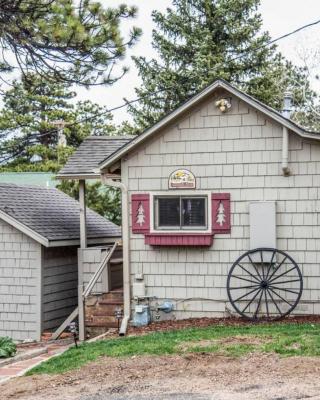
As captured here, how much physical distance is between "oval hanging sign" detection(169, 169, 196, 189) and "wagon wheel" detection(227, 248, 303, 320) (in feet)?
5.25

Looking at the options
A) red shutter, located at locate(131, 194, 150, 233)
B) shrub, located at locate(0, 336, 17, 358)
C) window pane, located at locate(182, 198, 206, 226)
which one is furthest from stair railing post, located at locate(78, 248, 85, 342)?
window pane, located at locate(182, 198, 206, 226)

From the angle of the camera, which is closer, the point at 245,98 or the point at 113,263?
the point at 245,98

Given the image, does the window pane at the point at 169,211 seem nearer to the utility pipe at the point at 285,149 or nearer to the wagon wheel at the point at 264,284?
the wagon wheel at the point at 264,284

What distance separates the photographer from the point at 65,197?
17922 mm

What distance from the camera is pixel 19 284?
45.8 ft

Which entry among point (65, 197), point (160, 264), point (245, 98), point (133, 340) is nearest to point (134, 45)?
point (245, 98)

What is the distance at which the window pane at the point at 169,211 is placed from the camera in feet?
39.4

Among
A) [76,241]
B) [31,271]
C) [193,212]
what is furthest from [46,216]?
[193,212]

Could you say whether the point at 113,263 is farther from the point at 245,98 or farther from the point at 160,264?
the point at 245,98

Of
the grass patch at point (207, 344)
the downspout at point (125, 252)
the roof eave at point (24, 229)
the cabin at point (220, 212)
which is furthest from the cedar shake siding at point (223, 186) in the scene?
the roof eave at point (24, 229)

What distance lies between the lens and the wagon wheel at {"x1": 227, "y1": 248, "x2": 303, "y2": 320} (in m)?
11.5

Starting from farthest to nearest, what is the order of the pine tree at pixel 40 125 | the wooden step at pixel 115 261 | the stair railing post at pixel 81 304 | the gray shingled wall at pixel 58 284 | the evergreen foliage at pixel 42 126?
the pine tree at pixel 40 125 → the evergreen foliage at pixel 42 126 → the gray shingled wall at pixel 58 284 → the wooden step at pixel 115 261 → the stair railing post at pixel 81 304

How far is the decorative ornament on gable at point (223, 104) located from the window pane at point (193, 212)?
64.9 inches

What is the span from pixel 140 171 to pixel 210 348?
14.5ft
